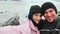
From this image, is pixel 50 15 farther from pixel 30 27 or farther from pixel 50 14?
pixel 30 27

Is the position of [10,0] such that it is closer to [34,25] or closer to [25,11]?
[25,11]

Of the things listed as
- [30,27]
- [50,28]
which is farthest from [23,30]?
[50,28]

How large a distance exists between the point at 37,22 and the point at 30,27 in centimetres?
5

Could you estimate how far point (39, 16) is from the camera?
92 centimetres

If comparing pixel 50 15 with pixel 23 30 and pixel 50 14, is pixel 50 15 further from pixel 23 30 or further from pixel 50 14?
pixel 23 30

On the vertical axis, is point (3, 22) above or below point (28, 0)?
below

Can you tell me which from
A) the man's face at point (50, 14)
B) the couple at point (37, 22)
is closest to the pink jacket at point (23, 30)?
the couple at point (37, 22)

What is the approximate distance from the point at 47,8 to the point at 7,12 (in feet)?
1.70

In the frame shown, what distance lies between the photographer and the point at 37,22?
3.00 ft

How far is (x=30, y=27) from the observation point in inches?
35.3

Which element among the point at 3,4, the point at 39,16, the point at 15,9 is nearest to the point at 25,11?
the point at 15,9

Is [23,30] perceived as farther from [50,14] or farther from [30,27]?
[50,14]

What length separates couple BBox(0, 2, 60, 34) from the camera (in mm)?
880

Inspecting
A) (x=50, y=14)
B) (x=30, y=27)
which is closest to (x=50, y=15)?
(x=50, y=14)
